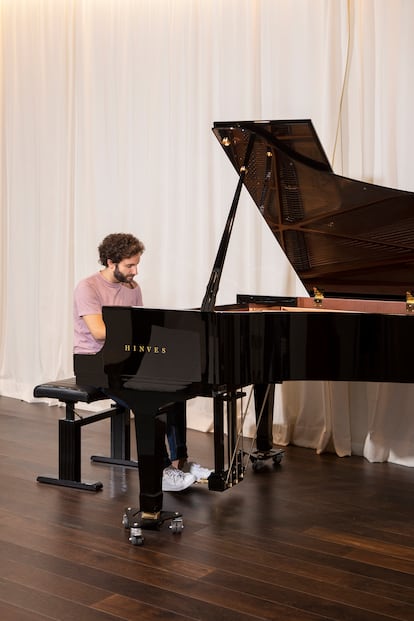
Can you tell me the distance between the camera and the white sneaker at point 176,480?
376cm

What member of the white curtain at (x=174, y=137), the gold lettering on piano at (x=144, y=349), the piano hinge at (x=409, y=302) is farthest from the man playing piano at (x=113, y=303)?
the piano hinge at (x=409, y=302)

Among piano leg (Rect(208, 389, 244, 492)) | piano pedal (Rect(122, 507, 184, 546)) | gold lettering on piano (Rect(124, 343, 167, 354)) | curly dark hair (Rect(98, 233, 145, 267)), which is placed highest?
curly dark hair (Rect(98, 233, 145, 267))

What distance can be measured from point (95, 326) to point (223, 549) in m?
1.24

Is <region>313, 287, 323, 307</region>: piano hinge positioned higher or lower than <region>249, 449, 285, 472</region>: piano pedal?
higher

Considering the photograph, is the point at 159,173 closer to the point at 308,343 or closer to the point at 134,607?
the point at 308,343

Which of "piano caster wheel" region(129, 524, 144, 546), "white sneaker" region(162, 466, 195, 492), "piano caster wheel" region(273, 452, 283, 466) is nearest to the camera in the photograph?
"piano caster wheel" region(129, 524, 144, 546)

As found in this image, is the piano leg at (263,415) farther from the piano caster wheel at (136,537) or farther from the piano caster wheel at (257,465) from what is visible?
the piano caster wheel at (136,537)

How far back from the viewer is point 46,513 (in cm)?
351

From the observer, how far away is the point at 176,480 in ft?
12.3

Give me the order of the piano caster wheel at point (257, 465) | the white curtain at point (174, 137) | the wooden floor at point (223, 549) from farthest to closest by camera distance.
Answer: the white curtain at point (174, 137) < the piano caster wheel at point (257, 465) < the wooden floor at point (223, 549)

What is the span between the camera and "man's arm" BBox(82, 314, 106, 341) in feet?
12.7

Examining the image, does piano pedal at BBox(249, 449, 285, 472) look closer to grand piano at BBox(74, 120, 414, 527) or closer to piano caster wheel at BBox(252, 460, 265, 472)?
piano caster wheel at BBox(252, 460, 265, 472)

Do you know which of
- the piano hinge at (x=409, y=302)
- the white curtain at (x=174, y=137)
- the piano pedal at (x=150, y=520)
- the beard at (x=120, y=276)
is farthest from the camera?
the white curtain at (x=174, y=137)

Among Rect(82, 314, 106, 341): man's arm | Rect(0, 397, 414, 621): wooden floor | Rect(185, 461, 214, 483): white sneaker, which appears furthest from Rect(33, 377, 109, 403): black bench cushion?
Rect(185, 461, 214, 483): white sneaker
